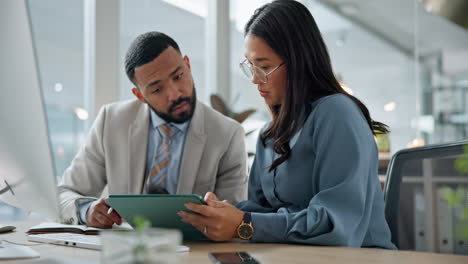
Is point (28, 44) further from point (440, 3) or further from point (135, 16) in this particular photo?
point (135, 16)

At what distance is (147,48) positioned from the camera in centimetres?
179

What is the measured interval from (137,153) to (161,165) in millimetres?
98

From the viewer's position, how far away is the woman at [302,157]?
3.69 ft

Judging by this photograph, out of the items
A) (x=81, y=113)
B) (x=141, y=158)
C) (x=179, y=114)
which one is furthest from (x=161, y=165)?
(x=81, y=113)

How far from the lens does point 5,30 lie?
0.87 meters

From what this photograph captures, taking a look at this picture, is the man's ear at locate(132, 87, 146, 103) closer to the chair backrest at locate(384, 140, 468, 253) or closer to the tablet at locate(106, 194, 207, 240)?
the tablet at locate(106, 194, 207, 240)

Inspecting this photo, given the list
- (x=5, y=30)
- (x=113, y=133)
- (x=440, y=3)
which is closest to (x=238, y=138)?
(x=113, y=133)

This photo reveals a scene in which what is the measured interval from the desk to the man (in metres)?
0.65

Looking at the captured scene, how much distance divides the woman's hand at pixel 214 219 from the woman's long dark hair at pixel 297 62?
0.82ft

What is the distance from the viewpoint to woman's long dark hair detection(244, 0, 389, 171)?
4.38 ft

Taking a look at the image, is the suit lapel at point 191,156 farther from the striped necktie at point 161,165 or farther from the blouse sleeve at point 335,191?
the blouse sleeve at point 335,191

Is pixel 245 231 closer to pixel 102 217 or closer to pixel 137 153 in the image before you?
pixel 102 217

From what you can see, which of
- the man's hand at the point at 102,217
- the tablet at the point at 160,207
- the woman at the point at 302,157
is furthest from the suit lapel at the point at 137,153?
the tablet at the point at 160,207

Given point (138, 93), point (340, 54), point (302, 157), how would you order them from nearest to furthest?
point (302, 157) < point (138, 93) < point (340, 54)
